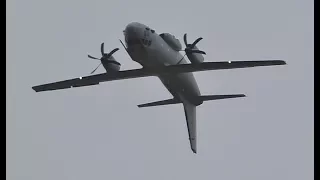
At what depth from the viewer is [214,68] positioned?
27.8 m

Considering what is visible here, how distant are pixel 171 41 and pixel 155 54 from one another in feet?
8.04

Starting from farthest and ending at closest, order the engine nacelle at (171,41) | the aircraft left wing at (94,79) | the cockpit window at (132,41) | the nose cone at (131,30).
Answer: the engine nacelle at (171,41) < the aircraft left wing at (94,79) < the cockpit window at (132,41) < the nose cone at (131,30)

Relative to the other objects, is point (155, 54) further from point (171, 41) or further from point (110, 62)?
point (110, 62)

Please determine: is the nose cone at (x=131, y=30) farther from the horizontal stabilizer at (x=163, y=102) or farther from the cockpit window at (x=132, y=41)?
the horizontal stabilizer at (x=163, y=102)

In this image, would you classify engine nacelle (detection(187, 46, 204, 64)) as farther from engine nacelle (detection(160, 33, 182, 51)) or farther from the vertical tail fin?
the vertical tail fin

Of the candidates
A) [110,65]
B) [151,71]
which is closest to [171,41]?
[151,71]

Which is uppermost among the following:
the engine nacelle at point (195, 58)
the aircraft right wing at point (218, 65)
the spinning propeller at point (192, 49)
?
the spinning propeller at point (192, 49)

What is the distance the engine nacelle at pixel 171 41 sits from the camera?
29922 millimetres

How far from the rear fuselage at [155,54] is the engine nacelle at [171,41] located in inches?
10.7

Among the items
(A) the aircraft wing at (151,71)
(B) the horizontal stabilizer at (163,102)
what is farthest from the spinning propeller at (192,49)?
(B) the horizontal stabilizer at (163,102)
